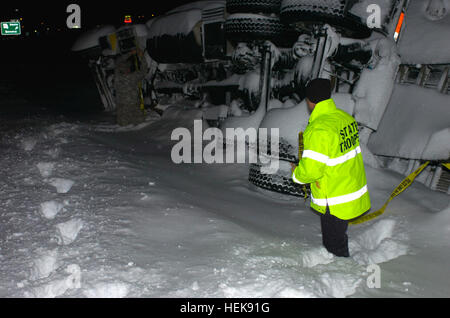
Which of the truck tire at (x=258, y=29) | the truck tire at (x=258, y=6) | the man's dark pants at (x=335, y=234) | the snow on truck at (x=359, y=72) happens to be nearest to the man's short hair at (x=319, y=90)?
the man's dark pants at (x=335, y=234)

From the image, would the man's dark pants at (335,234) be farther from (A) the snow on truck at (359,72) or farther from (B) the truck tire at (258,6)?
(B) the truck tire at (258,6)

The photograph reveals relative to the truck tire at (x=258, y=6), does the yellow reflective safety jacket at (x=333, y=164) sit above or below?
below

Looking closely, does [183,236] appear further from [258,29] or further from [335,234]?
[258,29]

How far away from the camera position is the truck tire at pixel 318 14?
3.39 metres

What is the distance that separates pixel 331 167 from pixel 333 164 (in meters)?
0.03

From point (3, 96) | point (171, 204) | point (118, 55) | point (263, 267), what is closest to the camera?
point (263, 267)

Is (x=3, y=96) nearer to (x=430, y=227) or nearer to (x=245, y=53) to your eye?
(x=245, y=53)

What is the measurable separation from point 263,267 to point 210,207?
4.10ft

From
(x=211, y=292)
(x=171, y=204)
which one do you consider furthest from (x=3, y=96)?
(x=211, y=292)

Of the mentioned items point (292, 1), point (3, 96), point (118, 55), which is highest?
point (292, 1)

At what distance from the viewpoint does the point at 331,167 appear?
7.50 ft

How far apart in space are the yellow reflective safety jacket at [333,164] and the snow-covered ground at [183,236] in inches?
17.4

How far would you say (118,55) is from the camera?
7758mm

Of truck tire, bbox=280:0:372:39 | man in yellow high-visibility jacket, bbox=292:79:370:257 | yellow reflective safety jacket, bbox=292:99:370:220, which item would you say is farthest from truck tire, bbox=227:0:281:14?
yellow reflective safety jacket, bbox=292:99:370:220
